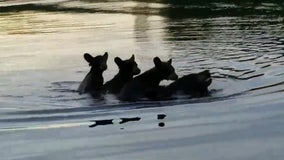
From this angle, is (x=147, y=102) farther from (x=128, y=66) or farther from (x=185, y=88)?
(x=128, y=66)

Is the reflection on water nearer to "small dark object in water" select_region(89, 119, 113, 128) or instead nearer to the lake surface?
the lake surface

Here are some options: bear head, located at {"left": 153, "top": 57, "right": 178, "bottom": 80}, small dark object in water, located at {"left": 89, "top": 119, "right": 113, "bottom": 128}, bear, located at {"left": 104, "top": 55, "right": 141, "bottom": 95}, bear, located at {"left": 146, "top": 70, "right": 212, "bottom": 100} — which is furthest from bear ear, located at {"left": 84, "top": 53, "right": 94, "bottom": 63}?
small dark object in water, located at {"left": 89, "top": 119, "right": 113, "bottom": 128}

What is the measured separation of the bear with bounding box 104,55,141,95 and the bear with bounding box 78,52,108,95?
0.18m

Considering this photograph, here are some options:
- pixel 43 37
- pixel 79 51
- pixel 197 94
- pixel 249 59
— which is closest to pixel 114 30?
pixel 43 37

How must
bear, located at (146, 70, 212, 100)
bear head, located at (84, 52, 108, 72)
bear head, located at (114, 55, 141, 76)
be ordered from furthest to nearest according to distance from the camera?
bear head, located at (84, 52, 108, 72), bear head, located at (114, 55, 141, 76), bear, located at (146, 70, 212, 100)

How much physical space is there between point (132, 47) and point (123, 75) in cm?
499

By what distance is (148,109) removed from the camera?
35.8 ft

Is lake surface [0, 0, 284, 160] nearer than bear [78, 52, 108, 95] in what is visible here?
Yes

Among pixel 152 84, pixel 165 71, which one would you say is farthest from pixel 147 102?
pixel 165 71

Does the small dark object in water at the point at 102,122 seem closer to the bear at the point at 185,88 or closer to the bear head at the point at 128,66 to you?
the bear at the point at 185,88

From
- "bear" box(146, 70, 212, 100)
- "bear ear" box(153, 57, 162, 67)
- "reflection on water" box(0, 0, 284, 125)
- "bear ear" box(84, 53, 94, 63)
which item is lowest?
"reflection on water" box(0, 0, 284, 125)

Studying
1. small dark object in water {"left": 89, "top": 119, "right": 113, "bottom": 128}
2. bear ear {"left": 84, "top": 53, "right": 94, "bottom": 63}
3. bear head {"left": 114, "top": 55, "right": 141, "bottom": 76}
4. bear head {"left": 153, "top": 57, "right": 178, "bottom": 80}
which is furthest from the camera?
bear ear {"left": 84, "top": 53, "right": 94, "bottom": 63}

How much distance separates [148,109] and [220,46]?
20.5ft

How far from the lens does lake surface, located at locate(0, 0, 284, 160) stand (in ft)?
28.0
